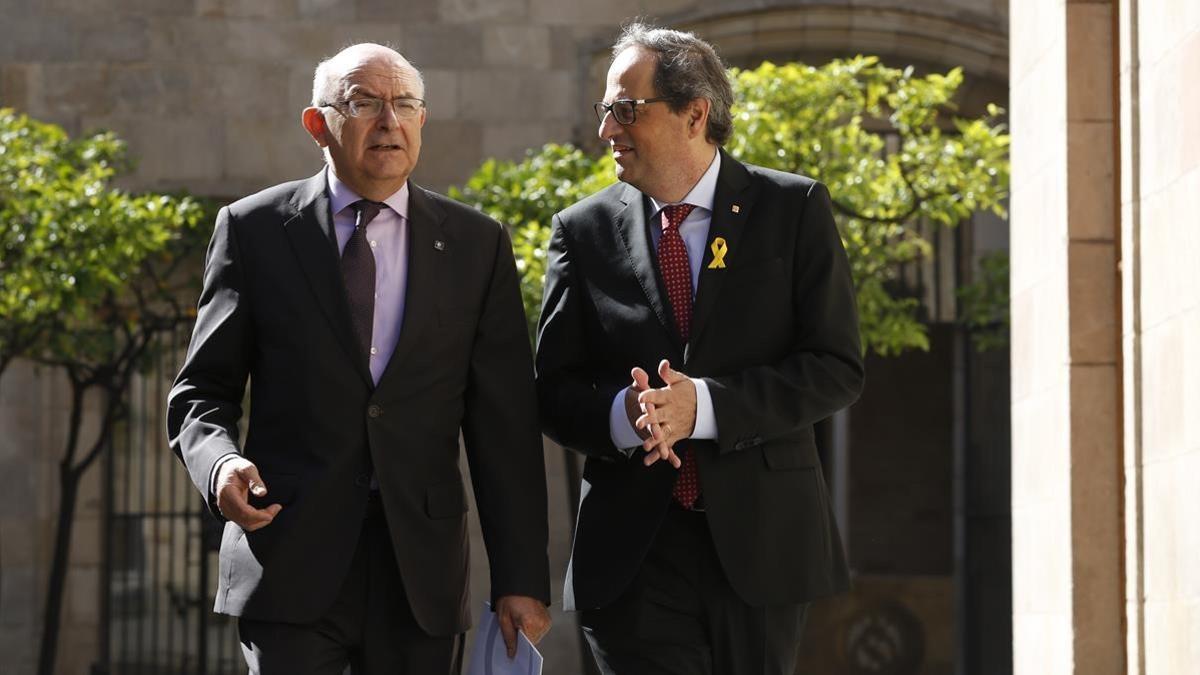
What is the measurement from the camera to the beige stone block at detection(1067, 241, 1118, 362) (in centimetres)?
687

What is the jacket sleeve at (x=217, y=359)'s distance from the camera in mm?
4797

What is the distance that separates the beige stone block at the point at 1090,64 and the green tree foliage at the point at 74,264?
6658 mm

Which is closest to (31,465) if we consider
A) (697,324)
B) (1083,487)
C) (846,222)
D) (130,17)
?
(130,17)

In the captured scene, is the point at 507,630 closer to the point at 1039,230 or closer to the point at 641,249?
the point at 641,249

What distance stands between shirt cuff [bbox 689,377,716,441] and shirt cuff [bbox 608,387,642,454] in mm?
142

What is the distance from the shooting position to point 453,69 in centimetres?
1477

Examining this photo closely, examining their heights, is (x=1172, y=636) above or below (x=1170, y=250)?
below

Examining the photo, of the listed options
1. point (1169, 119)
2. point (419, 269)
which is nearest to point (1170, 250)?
point (1169, 119)

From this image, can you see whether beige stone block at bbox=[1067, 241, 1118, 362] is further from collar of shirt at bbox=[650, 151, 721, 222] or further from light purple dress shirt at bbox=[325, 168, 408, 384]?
light purple dress shirt at bbox=[325, 168, 408, 384]

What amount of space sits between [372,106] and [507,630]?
4.15ft

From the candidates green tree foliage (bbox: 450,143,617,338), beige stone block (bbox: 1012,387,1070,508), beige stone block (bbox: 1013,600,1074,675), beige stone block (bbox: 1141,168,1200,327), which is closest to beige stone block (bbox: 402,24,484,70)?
green tree foliage (bbox: 450,143,617,338)

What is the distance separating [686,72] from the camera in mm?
4992

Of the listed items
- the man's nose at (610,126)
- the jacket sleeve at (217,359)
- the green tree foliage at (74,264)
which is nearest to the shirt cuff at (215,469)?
the jacket sleeve at (217,359)

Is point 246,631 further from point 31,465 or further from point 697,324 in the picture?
point 31,465
